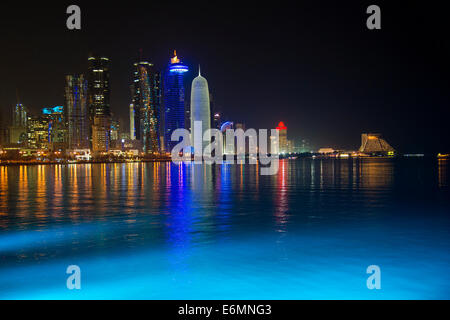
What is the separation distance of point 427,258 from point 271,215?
33.0 ft

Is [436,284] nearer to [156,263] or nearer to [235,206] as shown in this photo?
[156,263]

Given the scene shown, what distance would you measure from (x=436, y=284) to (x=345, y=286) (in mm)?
2388

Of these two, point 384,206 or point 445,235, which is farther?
point 384,206

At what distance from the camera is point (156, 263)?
13047 mm

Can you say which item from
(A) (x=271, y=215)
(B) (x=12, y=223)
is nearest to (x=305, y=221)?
(A) (x=271, y=215)

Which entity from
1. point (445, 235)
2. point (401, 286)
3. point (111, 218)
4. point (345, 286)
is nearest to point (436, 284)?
point (401, 286)

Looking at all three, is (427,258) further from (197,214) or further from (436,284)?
(197,214)

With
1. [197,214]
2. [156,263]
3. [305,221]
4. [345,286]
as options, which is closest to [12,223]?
[197,214]

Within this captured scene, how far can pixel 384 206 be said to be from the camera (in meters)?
26.1

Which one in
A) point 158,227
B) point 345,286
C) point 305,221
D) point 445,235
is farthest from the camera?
point 305,221

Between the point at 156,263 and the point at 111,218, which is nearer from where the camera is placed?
the point at 156,263
